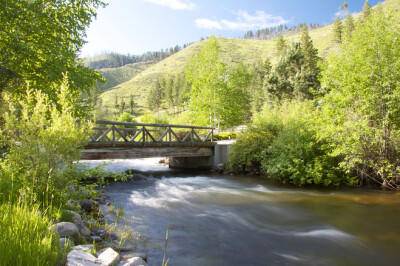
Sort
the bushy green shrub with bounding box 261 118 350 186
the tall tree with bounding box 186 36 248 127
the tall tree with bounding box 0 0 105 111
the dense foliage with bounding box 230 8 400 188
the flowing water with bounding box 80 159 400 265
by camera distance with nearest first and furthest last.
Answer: the flowing water with bounding box 80 159 400 265, the tall tree with bounding box 0 0 105 111, the dense foliage with bounding box 230 8 400 188, the bushy green shrub with bounding box 261 118 350 186, the tall tree with bounding box 186 36 248 127

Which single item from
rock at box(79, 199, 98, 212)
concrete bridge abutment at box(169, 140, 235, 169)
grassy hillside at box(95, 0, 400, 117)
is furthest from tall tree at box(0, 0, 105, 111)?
grassy hillside at box(95, 0, 400, 117)

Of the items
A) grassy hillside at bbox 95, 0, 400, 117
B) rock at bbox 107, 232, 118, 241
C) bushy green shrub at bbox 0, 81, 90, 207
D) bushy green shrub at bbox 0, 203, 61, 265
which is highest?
grassy hillside at bbox 95, 0, 400, 117

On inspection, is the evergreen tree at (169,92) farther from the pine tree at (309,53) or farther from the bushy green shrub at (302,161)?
the bushy green shrub at (302,161)

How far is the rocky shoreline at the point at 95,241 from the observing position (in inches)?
122

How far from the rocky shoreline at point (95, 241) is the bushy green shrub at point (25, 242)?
0.59 ft

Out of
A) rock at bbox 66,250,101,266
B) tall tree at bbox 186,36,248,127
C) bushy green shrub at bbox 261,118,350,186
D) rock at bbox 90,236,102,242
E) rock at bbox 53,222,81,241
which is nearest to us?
rock at bbox 66,250,101,266

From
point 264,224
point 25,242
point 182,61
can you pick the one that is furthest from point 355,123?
point 182,61

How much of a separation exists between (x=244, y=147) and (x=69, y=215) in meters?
11.3

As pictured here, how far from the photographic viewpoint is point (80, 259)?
2932 mm

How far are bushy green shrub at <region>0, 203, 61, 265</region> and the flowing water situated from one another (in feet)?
6.42

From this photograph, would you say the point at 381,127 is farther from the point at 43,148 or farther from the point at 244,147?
the point at 43,148

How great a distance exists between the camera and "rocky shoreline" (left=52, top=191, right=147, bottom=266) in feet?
10.2

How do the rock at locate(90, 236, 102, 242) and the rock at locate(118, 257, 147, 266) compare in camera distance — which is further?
the rock at locate(90, 236, 102, 242)

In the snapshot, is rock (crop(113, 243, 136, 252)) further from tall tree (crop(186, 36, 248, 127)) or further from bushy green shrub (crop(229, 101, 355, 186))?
tall tree (crop(186, 36, 248, 127))
